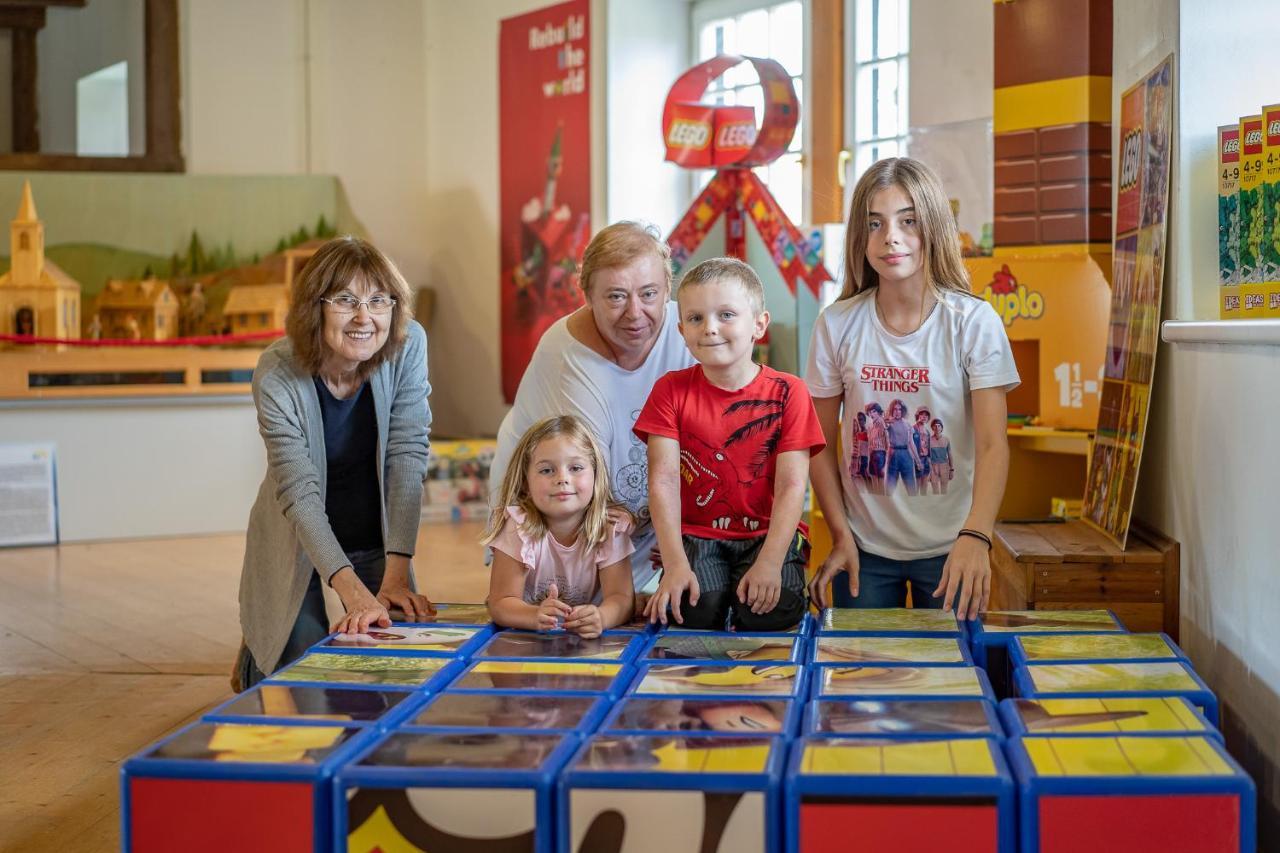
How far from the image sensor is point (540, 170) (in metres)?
6.68

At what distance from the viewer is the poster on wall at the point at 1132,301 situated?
9.34 ft

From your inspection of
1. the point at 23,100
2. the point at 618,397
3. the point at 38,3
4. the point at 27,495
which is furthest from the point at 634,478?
the point at 38,3

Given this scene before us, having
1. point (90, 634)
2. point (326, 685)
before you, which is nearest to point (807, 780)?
point (326, 685)

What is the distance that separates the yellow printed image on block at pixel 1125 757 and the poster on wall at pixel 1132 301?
3.89 ft

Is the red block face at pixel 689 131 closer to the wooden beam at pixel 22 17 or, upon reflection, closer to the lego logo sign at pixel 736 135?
the lego logo sign at pixel 736 135

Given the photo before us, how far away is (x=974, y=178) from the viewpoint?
163 inches

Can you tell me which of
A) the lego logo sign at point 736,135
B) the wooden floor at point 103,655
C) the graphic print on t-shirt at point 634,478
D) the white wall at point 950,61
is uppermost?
the white wall at point 950,61

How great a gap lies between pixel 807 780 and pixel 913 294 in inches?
44.0

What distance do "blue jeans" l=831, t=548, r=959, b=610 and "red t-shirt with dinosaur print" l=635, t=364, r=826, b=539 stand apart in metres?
0.23

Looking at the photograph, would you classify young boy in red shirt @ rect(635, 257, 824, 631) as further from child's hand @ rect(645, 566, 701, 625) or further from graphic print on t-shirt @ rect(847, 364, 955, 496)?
graphic print on t-shirt @ rect(847, 364, 955, 496)

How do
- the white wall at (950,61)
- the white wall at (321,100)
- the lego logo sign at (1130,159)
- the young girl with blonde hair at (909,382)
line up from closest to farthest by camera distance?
the young girl with blonde hair at (909,382)
the lego logo sign at (1130,159)
the white wall at (950,61)
the white wall at (321,100)

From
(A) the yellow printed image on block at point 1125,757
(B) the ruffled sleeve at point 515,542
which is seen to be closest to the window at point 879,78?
(B) the ruffled sleeve at point 515,542

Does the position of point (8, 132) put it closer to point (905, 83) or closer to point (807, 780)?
point (905, 83)

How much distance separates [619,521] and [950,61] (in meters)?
2.58
